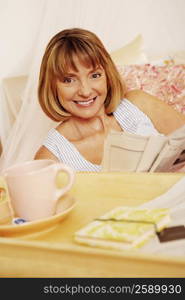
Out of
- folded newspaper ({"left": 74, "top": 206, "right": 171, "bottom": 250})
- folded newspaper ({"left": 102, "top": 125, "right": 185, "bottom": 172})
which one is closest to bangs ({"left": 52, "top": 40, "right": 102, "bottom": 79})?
folded newspaper ({"left": 102, "top": 125, "right": 185, "bottom": 172})

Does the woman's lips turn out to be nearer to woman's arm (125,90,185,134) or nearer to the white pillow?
woman's arm (125,90,185,134)

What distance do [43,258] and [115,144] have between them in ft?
2.18

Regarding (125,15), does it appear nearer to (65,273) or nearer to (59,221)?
(59,221)

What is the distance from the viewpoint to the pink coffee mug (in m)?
0.65

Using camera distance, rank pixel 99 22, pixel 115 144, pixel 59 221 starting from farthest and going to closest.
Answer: pixel 99 22, pixel 115 144, pixel 59 221

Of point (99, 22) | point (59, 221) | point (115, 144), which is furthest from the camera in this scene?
point (99, 22)

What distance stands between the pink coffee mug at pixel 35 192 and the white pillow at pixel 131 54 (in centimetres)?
163

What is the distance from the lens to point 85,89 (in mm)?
1602

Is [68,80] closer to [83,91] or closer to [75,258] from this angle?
[83,91]

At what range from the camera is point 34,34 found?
7.67ft

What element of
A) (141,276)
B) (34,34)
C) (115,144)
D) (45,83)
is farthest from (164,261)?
(34,34)

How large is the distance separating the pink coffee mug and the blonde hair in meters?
0.95

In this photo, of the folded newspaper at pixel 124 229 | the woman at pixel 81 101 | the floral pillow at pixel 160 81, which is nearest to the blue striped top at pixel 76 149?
the woman at pixel 81 101

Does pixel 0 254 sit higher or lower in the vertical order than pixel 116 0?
lower
